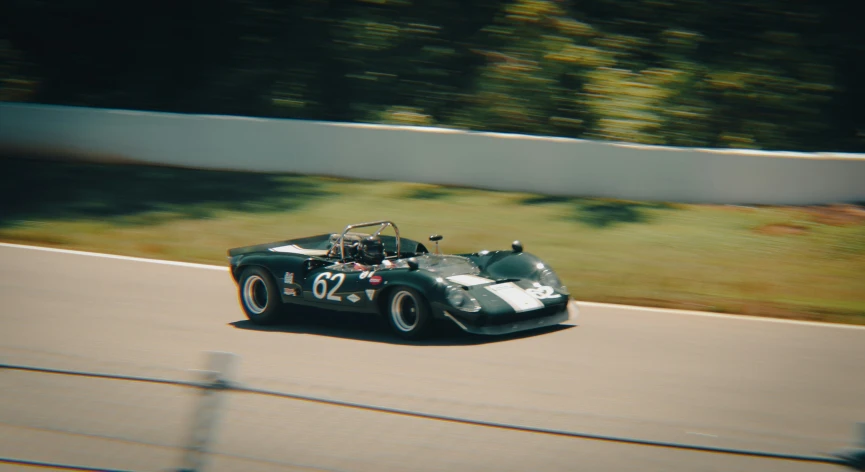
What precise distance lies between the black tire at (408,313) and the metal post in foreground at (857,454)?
532cm

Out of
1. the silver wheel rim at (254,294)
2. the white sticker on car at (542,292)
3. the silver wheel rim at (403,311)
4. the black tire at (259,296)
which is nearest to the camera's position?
the silver wheel rim at (403,311)

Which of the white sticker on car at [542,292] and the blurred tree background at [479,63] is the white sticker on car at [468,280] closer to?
the white sticker on car at [542,292]

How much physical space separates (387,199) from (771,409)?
9.29m

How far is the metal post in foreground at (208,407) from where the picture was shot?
330 cm

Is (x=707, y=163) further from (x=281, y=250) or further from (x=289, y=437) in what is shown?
(x=289, y=437)

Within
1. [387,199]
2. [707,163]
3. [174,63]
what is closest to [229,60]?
[174,63]

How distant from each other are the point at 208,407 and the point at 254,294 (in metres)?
5.56

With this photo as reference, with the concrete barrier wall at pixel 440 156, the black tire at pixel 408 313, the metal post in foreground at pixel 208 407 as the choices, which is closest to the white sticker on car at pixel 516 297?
the black tire at pixel 408 313

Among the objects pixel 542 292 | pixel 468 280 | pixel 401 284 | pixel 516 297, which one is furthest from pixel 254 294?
pixel 542 292

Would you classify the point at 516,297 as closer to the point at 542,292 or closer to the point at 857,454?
the point at 542,292

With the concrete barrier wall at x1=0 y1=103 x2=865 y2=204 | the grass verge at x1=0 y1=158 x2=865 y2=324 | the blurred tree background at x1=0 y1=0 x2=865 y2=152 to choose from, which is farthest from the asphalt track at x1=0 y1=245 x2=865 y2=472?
the blurred tree background at x1=0 y1=0 x2=865 y2=152

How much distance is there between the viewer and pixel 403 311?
8.09 metres

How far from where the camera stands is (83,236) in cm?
1295

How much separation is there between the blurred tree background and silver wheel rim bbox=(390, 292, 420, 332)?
9129 mm
